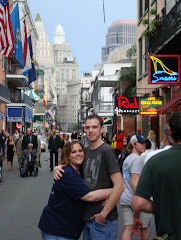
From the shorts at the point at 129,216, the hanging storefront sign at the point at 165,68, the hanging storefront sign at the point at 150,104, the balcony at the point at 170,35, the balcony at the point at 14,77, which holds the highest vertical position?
the balcony at the point at 14,77

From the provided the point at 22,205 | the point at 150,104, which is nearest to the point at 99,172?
the point at 22,205

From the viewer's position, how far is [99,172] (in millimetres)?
3992

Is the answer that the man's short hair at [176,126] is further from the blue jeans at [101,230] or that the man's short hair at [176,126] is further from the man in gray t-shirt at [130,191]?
the man in gray t-shirt at [130,191]

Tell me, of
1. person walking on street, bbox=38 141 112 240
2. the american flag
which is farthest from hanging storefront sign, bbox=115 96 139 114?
person walking on street, bbox=38 141 112 240

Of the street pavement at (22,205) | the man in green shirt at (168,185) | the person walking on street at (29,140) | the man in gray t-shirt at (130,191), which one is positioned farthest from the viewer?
the person walking on street at (29,140)

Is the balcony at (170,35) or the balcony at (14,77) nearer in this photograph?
the balcony at (170,35)

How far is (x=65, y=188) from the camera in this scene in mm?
3770

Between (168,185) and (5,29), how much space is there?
15.6 meters

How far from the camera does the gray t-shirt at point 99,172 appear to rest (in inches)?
155

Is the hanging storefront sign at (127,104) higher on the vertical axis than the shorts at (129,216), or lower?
higher

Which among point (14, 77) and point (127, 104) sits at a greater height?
point (14, 77)

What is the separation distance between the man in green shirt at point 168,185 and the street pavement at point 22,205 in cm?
422

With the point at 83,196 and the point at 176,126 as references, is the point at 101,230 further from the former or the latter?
the point at 176,126

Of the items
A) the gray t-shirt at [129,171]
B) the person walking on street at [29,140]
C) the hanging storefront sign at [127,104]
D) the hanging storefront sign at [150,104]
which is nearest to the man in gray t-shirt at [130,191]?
the gray t-shirt at [129,171]
